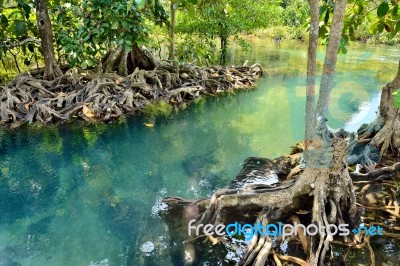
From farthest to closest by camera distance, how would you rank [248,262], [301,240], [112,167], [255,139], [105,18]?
[105,18], [255,139], [112,167], [301,240], [248,262]

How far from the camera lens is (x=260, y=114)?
8.27 m

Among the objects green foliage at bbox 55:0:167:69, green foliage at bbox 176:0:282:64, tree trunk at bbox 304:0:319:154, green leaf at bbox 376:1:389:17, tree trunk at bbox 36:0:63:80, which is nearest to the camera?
tree trunk at bbox 304:0:319:154

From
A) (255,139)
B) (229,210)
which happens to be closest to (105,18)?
(255,139)

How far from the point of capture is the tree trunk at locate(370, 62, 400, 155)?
4.81 m

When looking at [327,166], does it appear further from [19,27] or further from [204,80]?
[19,27]

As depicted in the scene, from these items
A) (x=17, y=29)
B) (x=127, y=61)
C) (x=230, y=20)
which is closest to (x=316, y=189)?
(x=127, y=61)

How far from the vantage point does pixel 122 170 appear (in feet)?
17.3

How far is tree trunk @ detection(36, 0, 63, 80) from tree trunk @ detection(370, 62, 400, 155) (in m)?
7.42

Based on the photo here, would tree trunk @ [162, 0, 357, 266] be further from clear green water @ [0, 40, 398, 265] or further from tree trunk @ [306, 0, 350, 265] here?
clear green water @ [0, 40, 398, 265]

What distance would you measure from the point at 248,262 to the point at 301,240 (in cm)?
63

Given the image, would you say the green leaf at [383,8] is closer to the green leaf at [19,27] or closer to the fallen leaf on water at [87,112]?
the fallen leaf on water at [87,112]

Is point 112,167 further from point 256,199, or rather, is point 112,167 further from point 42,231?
point 256,199

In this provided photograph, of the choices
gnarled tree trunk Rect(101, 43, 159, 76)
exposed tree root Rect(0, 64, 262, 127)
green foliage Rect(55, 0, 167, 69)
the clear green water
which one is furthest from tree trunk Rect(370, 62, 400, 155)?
gnarled tree trunk Rect(101, 43, 159, 76)

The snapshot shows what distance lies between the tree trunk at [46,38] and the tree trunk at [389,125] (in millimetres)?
7420
